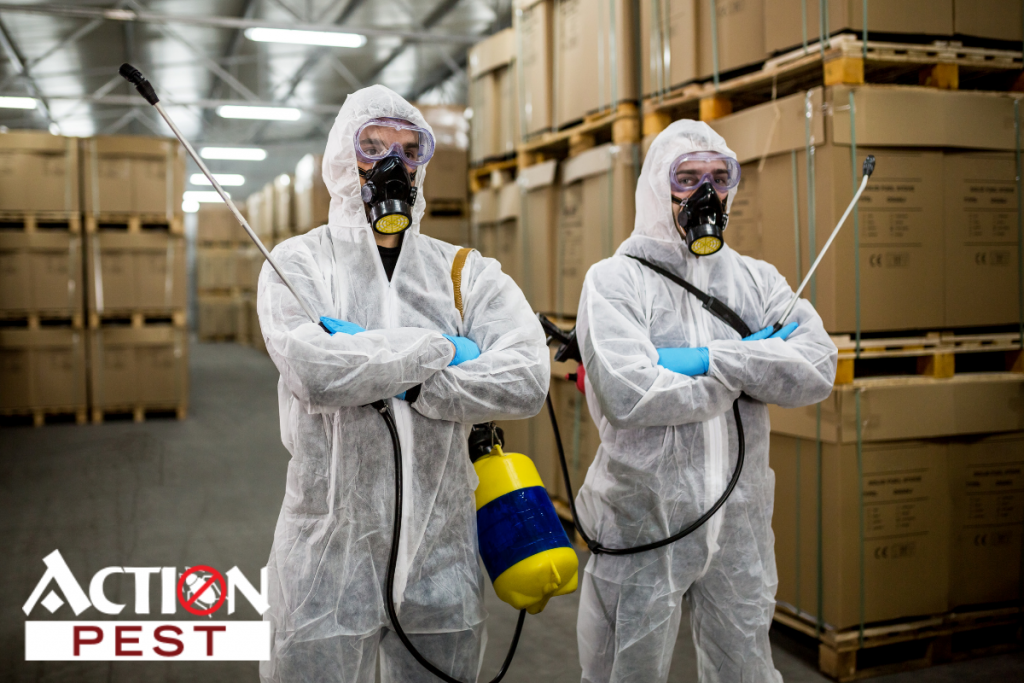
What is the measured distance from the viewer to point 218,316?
59.7ft

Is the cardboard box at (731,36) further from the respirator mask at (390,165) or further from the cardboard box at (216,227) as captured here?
the cardboard box at (216,227)

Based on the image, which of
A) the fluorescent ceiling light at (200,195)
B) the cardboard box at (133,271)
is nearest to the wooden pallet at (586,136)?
the cardboard box at (133,271)

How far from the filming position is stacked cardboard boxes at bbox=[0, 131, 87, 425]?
8031mm

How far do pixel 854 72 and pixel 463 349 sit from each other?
212 cm

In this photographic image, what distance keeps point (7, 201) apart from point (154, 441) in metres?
2.99

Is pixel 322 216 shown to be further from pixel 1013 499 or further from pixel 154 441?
pixel 1013 499

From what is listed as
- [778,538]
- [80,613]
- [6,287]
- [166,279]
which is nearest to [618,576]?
[778,538]

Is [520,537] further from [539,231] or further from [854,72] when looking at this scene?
[539,231]

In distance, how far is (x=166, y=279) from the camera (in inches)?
333

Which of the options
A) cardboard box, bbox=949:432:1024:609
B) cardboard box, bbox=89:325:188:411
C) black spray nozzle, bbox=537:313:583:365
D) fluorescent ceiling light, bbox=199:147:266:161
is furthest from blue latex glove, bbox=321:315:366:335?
fluorescent ceiling light, bbox=199:147:266:161

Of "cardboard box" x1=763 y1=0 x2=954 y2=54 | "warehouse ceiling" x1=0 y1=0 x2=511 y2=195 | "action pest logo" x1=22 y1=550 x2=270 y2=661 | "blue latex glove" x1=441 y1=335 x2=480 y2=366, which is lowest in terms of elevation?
"action pest logo" x1=22 y1=550 x2=270 y2=661

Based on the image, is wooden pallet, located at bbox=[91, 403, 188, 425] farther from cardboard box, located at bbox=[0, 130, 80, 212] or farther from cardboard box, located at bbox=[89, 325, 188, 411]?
cardboard box, located at bbox=[0, 130, 80, 212]

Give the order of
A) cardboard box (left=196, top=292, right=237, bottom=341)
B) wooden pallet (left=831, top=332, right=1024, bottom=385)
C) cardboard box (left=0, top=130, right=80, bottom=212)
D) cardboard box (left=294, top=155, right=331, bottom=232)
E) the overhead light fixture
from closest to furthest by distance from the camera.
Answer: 1. wooden pallet (left=831, top=332, right=1024, bottom=385)
2. cardboard box (left=0, top=130, right=80, bottom=212)
3. cardboard box (left=294, top=155, right=331, bottom=232)
4. the overhead light fixture
5. cardboard box (left=196, top=292, right=237, bottom=341)

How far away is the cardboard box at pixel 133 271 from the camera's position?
8.29 m
